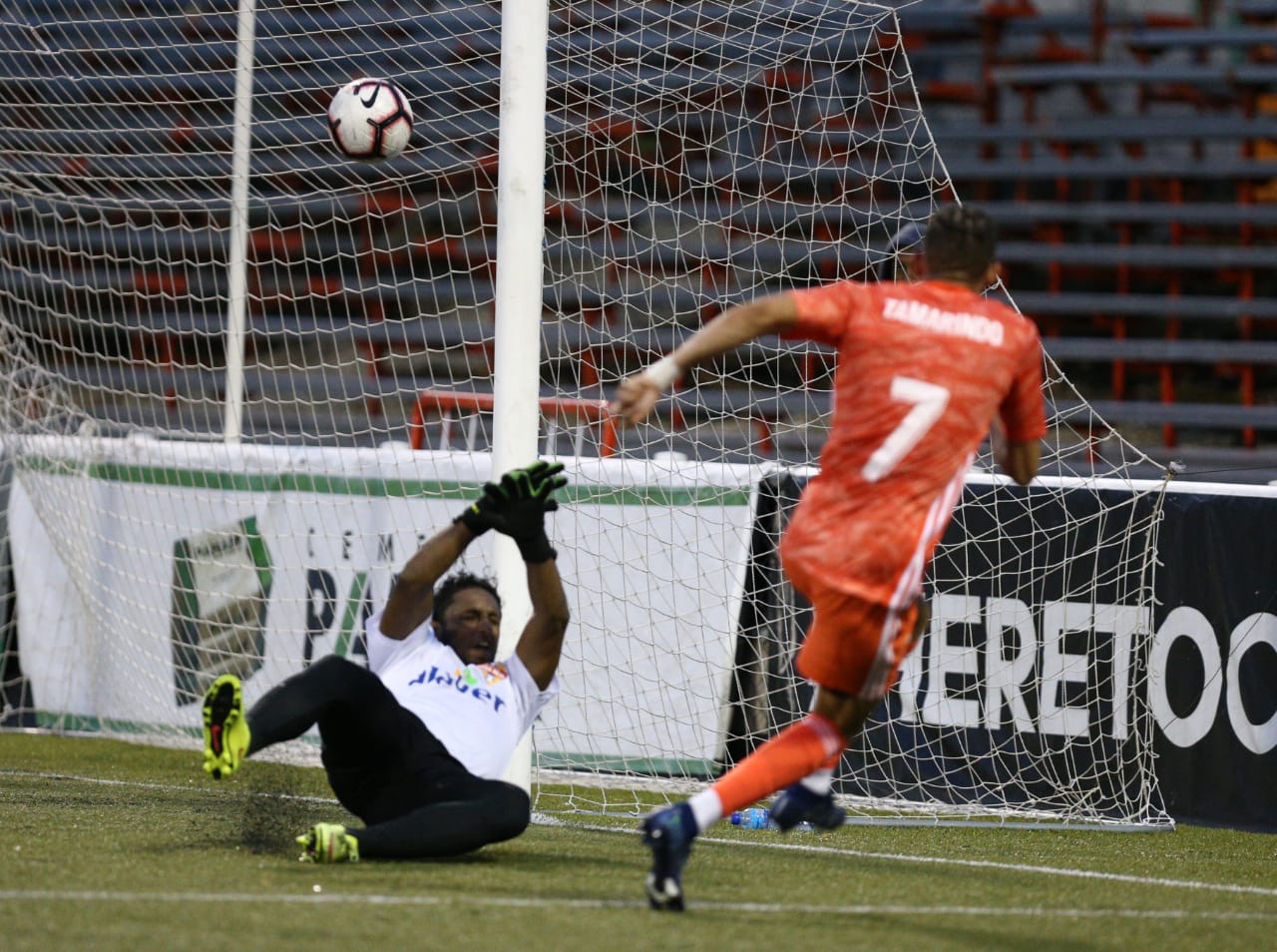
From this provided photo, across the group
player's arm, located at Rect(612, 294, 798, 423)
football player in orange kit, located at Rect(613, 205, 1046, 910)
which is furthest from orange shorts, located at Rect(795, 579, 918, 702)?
player's arm, located at Rect(612, 294, 798, 423)

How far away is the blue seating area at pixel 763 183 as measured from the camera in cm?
1055

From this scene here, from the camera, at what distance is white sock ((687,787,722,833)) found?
13.1ft

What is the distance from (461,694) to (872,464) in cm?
156

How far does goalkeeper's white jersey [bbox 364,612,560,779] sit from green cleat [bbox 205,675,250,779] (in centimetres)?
69

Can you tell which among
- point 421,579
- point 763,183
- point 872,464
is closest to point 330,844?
point 421,579

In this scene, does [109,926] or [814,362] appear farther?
[814,362]

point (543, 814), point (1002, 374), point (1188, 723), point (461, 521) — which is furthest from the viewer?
point (1188, 723)

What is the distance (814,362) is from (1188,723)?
2.93 m

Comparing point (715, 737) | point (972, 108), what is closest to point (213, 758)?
point (715, 737)

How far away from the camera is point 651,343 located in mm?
10109

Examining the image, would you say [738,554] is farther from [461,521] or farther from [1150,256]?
[1150,256]

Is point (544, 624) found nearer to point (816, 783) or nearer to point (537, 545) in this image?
point (537, 545)

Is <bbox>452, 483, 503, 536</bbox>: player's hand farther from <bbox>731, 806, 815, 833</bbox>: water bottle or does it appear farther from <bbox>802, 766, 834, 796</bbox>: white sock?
<bbox>731, 806, 815, 833</bbox>: water bottle

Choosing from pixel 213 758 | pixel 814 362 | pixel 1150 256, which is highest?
pixel 1150 256
